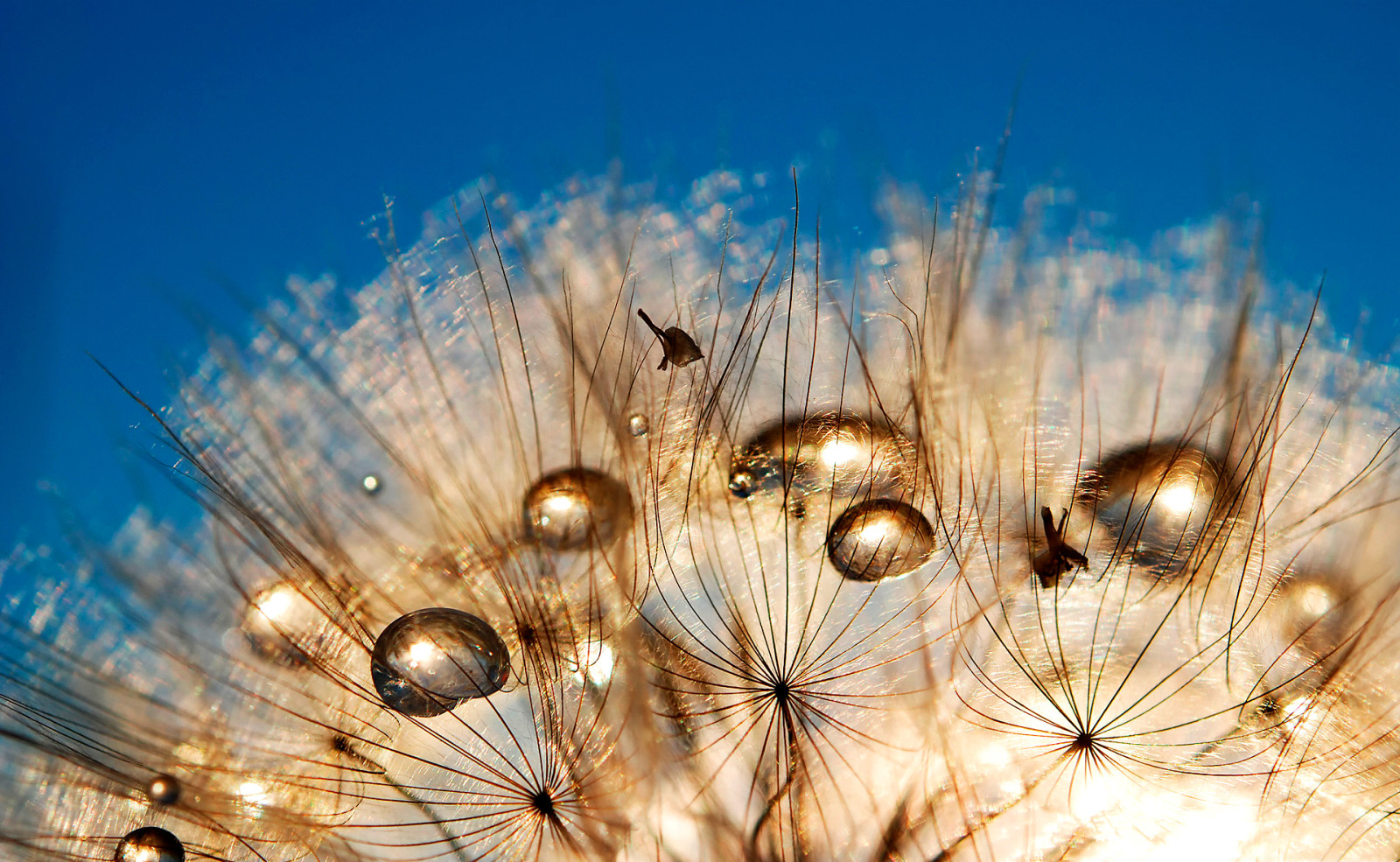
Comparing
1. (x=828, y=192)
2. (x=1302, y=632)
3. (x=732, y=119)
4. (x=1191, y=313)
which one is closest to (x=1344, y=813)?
(x=1302, y=632)

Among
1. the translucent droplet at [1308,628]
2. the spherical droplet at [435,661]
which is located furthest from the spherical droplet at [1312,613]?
the spherical droplet at [435,661]

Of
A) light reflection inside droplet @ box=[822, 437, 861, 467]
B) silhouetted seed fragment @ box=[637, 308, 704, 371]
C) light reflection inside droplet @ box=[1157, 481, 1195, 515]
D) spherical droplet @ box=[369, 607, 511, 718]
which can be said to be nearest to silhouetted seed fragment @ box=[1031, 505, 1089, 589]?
light reflection inside droplet @ box=[1157, 481, 1195, 515]

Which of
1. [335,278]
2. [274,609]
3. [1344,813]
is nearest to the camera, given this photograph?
[1344,813]

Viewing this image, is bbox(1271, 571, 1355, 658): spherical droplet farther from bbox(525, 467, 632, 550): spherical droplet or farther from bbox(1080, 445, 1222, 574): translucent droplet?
bbox(525, 467, 632, 550): spherical droplet

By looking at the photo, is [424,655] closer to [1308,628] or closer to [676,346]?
[676,346]

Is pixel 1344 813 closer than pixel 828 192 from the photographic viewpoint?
Yes

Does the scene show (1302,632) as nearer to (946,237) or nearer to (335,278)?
(946,237)
